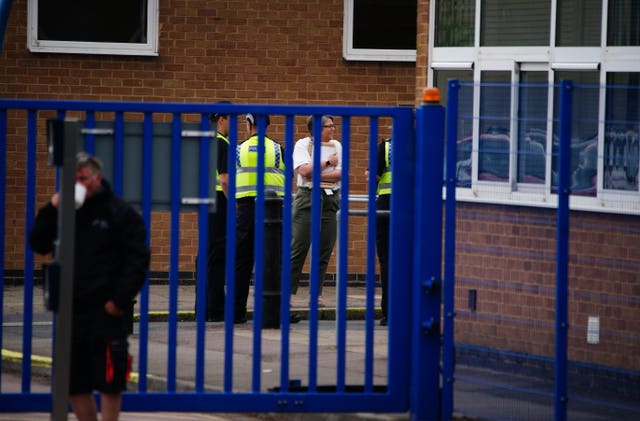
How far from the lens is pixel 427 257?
7977 mm

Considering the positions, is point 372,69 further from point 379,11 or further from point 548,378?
point 548,378

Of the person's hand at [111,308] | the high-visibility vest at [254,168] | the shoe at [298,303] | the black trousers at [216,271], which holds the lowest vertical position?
the shoe at [298,303]

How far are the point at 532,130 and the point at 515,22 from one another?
1.03 metres

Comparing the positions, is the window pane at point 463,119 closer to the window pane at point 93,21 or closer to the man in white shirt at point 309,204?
the man in white shirt at point 309,204

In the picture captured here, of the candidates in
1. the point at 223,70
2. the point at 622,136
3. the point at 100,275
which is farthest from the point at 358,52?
the point at 100,275

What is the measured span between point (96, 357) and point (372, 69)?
9141 mm

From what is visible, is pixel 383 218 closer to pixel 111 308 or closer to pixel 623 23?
pixel 623 23

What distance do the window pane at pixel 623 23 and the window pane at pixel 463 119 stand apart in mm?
1077

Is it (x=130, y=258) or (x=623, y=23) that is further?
(x=623, y=23)

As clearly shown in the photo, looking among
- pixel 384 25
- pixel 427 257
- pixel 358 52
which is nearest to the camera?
pixel 427 257

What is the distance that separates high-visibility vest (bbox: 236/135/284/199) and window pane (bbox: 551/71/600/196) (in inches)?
120

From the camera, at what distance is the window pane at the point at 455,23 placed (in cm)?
1078

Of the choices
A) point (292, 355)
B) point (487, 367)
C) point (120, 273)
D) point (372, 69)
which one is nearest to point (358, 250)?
point (372, 69)

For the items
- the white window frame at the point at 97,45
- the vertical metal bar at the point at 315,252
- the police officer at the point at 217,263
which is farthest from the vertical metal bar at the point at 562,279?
the white window frame at the point at 97,45
